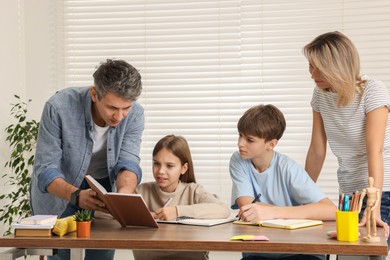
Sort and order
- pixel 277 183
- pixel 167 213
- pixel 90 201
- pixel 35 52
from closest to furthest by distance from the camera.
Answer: pixel 90 201 < pixel 167 213 < pixel 277 183 < pixel 35 52

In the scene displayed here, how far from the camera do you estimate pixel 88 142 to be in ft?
9.46

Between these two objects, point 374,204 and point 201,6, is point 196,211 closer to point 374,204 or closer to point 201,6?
point 374,204

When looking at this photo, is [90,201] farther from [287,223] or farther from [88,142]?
[287,223]

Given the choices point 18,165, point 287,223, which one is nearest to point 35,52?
point 18,165

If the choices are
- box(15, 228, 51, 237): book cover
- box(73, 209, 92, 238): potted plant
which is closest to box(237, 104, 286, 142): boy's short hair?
box(73, 209, 92, 238): potted plant

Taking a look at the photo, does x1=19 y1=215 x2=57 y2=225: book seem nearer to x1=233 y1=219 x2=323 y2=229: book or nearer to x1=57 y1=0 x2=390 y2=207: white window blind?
x1=233 y1=219 x2=323 y2=229: book

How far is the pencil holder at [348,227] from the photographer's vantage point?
215 centimetres

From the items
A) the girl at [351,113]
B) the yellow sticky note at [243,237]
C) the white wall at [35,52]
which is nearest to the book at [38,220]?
the yellow sticky note at [243,237]

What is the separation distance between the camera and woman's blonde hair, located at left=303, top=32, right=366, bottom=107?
8.89 feet

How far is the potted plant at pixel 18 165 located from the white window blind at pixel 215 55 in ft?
1.62

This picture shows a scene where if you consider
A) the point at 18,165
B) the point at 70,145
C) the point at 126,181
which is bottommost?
the point at 18,165

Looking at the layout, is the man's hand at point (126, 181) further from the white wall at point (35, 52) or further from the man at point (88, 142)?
the white wall at point (35, 52)

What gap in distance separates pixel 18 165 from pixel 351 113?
280 centimetres

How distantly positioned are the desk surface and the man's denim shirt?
0.43 meters
